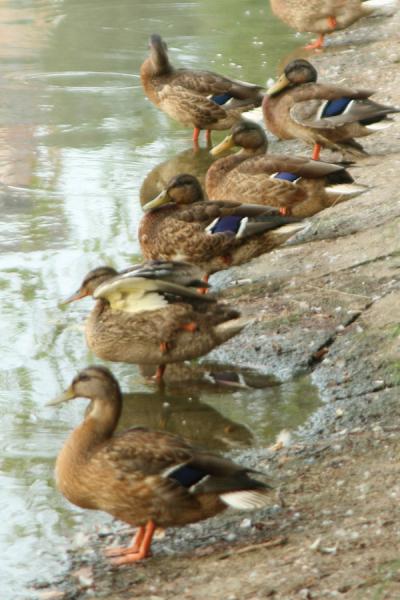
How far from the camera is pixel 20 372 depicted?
6.58m

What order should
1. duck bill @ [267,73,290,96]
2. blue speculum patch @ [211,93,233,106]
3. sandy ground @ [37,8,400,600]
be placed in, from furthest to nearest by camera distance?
blue speculum patch @ [211,93,233,106] < duck bill @ [267,73,290,96] < sandy ground @ [37,8,400,600]

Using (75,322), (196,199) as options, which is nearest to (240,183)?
(196,199)

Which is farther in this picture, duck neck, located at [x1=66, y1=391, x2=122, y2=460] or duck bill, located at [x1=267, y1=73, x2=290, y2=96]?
duck bill, located at [x1=267, y1=73, x2=290, y2=96]

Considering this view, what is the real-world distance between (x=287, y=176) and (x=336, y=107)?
3.58 feet

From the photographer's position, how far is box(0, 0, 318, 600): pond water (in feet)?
18.4

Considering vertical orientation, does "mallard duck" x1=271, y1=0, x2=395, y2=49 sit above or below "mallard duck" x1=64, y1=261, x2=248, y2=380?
below

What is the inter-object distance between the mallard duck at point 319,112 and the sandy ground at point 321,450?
0.31m

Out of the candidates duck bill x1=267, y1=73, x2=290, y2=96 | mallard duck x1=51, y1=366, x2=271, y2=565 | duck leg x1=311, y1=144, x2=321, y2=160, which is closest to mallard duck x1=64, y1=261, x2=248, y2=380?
mallard duck x1=51, y1=366, x2=271, y2=565

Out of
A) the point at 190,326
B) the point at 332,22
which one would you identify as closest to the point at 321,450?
the point at 190,326

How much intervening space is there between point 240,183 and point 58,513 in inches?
144

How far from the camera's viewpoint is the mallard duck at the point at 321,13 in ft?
44.5

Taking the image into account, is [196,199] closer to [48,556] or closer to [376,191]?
[376,191]

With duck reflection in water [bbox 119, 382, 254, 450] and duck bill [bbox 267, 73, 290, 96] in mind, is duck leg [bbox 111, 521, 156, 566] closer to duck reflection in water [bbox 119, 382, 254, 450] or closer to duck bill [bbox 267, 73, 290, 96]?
duck reflection in water [bbox 119, 382, 254, 450]

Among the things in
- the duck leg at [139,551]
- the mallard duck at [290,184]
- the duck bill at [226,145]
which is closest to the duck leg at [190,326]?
the duck leg at [139,551]
